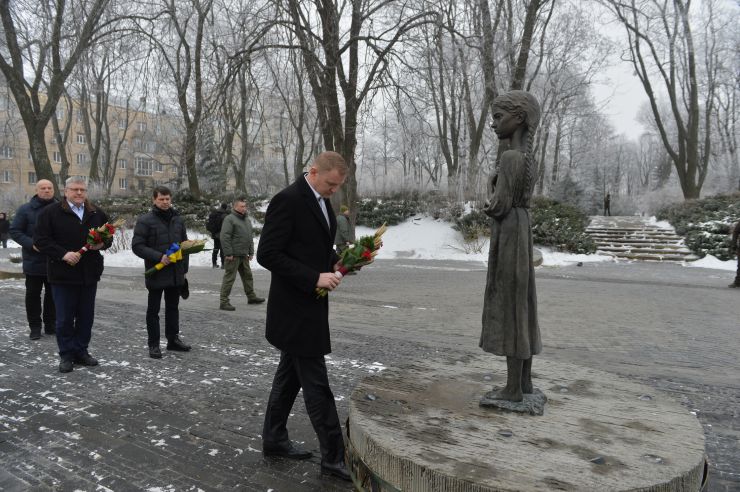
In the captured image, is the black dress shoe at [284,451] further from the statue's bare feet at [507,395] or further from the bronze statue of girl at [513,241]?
the bronze statue of girl at [513,241]

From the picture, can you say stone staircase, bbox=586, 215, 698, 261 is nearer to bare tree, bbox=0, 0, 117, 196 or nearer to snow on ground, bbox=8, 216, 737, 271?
snow on ground, bbox=8, 216, 737, 271

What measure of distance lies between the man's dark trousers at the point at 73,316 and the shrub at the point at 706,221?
18.2m

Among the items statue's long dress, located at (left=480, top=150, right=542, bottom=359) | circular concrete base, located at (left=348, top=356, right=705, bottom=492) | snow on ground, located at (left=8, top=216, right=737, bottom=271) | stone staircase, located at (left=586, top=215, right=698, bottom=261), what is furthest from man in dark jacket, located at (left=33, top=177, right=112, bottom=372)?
stone staircase, located at (left=586, top=215, right=698, bottom=261)

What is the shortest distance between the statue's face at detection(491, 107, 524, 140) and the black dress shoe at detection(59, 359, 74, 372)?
5.07 metres

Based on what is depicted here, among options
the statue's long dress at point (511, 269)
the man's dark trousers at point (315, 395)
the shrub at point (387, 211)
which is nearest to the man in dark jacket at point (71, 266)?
the man's dark trousers at point (315, 395)

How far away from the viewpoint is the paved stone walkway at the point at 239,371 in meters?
3.39

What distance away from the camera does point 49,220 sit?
5.48 m

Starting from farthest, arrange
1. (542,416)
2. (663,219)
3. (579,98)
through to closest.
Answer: (579,98), (663,219), (542,416)

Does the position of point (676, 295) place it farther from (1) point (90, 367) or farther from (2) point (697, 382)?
(1) point (90, 367)

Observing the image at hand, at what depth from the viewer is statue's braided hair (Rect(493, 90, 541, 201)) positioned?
2.97 m

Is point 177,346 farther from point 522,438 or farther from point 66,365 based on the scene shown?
point 522,438

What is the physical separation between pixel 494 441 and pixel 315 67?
14671 millimetres

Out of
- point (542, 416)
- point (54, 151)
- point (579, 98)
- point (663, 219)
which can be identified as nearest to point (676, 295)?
point (542, 416)

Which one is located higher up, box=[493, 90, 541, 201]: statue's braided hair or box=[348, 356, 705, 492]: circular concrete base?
box=[493, 90, 541, 201]: statue's braided hair
